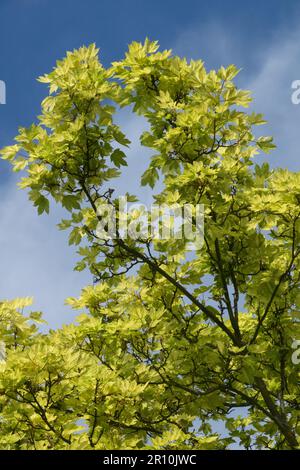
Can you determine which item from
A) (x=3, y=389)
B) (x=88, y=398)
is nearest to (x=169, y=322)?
(x=88, y=398)

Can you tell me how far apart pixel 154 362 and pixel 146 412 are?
2.23ft

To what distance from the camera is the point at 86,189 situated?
797cm

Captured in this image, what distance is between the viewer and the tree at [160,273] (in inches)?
289

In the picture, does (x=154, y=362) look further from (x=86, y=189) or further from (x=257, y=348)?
(x=86, y=189)

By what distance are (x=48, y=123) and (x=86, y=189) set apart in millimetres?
1016

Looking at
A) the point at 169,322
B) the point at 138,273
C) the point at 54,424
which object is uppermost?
the point at 138,273

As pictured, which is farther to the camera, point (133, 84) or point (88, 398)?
point (133, 84)

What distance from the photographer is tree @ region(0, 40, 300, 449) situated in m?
7.34

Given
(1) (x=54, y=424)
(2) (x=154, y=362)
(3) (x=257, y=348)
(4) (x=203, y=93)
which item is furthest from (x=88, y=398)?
(4) (x=203, y=93)

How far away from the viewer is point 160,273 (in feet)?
26.5

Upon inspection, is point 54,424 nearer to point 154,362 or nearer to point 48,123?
point 154,362
